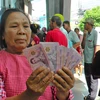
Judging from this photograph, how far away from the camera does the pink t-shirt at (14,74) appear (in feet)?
3.38

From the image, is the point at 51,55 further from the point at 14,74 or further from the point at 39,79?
the point at 14,74

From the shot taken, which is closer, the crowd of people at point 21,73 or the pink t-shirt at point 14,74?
the crowd of people at point 21,73

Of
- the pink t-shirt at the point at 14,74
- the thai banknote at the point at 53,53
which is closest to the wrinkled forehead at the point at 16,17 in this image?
the pink t-shirt at the point at 14,74

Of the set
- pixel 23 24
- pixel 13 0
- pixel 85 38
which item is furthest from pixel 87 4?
pixel 23 24

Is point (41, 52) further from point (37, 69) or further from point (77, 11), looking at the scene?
point (77, 11)

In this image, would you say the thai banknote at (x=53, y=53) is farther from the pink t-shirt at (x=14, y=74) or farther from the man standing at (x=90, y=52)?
the man standing at (x=90, y=52)

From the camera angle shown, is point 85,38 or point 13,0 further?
point 13,0

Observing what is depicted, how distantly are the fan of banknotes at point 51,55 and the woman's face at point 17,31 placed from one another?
7.3 inches

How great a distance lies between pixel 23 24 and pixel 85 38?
3.45m

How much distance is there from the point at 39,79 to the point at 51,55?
0.12 meters

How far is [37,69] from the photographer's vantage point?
2.87 ft

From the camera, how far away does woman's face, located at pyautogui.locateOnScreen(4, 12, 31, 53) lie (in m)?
1.11

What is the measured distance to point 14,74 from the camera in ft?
3.49

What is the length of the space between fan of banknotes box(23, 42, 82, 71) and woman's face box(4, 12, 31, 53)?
186 mm
